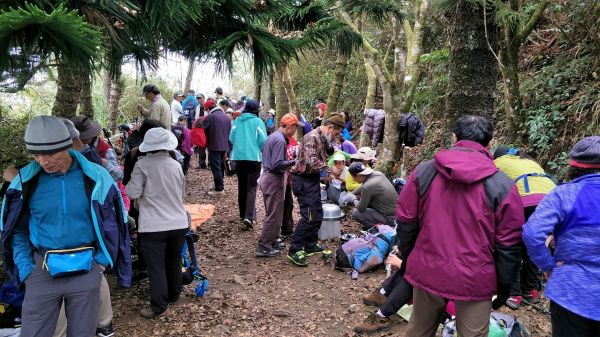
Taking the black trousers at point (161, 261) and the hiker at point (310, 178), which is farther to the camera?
the hiker at point (310, 178)

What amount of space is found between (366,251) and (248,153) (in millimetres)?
2566

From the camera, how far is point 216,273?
5.45m

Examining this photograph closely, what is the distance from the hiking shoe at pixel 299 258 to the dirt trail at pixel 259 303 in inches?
3.3

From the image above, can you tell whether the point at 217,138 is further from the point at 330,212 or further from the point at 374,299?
the point at 374,299

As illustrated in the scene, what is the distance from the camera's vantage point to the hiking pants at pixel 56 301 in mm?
2688

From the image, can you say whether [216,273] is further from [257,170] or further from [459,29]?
[459,29]

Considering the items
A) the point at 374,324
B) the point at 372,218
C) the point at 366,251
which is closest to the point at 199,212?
the point at 372,218

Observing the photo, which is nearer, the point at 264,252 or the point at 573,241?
the point at 573,241

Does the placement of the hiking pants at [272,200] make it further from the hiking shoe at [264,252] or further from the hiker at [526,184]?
the hiker at [526,184]

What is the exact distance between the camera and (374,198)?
6.21 meters

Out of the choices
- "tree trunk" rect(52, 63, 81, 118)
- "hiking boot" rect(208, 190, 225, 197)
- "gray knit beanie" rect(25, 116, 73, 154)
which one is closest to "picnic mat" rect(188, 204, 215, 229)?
"hiking boot" rect(208, 190, 225, 197)

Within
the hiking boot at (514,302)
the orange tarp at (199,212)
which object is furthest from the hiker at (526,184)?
the orange tarp at (199,212)

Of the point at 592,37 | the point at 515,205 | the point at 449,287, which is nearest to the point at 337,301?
the point at 449,287

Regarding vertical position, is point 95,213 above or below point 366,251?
above
